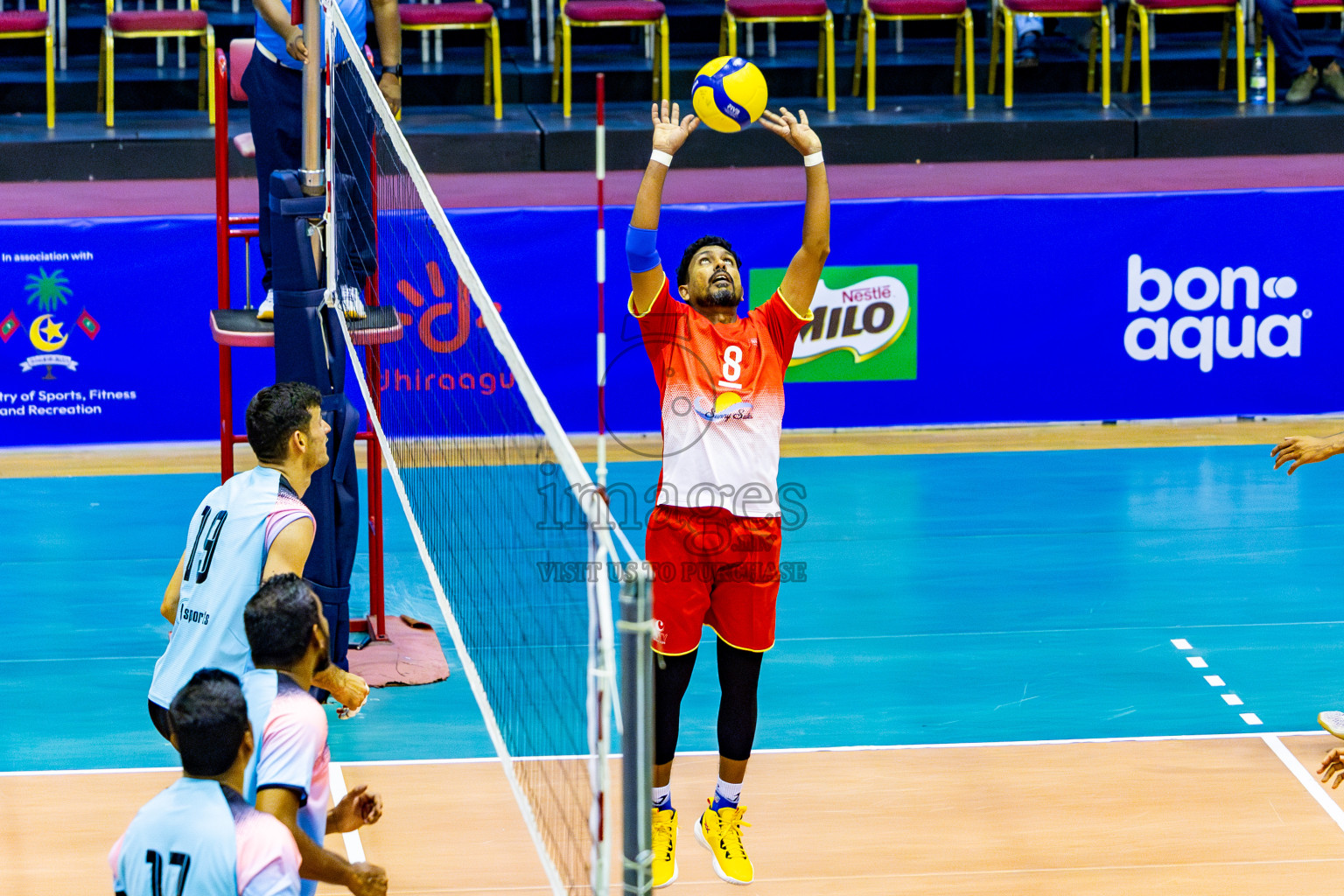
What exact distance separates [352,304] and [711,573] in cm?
239

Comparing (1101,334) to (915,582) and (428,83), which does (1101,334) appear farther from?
(428,83)

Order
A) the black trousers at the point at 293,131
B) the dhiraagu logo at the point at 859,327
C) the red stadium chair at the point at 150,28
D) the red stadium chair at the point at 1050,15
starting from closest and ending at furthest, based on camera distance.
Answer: the black trousers at the point at 293,131
the dhiraagu logo at the point at 859,327
the red stadium chair at the point at 150,28
the red stadium chair at the point at 1050,15

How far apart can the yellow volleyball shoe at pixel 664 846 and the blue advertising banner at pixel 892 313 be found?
603 cm

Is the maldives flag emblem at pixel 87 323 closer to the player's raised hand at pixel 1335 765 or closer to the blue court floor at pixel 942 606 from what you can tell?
the blue court floor at pixel 942 606

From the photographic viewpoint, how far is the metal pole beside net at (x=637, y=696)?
12.9 feet

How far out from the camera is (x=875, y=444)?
12359 millimetres

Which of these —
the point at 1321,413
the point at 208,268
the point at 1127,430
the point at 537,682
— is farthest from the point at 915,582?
the point at 208,268

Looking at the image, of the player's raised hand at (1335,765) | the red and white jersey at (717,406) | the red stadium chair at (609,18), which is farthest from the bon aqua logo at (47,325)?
the player's raised hand at (1335,765)

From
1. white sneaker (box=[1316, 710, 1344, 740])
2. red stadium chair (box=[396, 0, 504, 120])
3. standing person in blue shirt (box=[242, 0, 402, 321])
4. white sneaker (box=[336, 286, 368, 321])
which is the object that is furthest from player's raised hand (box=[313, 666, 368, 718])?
red stadium chair (box=[396, 0, 504, 120])

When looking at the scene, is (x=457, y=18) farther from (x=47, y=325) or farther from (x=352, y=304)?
(x=352, y=304)

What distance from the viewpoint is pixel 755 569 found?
6.09 meters

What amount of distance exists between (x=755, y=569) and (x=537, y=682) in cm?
208

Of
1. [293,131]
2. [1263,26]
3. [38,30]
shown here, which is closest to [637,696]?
[293,131]

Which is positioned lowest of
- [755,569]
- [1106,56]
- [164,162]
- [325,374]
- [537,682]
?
[537,682]
